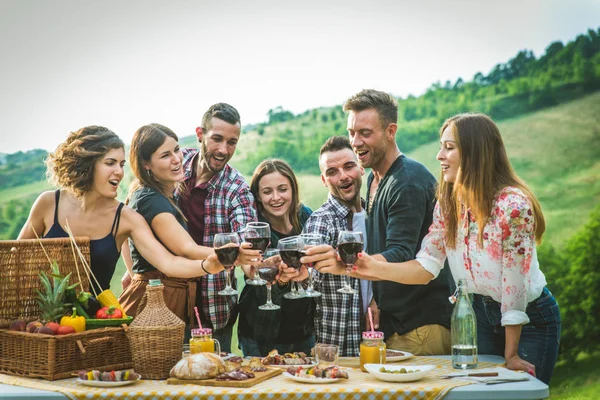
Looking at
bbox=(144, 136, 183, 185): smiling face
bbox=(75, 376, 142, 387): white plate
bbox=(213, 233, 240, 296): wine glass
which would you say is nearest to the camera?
bbox=(75, 376, 142, 387): white plate

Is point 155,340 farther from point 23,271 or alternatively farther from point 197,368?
point 23,271

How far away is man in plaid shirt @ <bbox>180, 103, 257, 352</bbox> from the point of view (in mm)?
4508

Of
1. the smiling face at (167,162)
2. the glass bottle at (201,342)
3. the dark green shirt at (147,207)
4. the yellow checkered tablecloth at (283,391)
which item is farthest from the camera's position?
the smiling face at (167,162)

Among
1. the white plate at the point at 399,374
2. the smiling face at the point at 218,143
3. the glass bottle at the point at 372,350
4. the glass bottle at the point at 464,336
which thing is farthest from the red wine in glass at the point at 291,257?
the smiling face at the point at 218,143

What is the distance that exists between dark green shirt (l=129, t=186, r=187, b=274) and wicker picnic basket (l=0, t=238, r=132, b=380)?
0.60 meters

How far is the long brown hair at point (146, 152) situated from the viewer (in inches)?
170

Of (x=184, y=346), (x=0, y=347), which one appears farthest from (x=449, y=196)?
(x=0, y=347)

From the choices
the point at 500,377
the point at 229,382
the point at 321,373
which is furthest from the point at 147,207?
the point at 500,377

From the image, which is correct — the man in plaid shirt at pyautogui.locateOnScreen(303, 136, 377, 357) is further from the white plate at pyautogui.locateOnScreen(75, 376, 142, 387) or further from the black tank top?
the white plate at pyautogui.locateOnScreen(75, 376, 142, 387)

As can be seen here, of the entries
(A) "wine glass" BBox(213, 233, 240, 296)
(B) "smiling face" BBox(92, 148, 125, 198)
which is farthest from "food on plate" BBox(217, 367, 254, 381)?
(B) "smiling face" BBox(92, 148, 125, 198)

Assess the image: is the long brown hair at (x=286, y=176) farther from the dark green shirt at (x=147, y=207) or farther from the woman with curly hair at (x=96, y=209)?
the woman with curly hair at (x=96, y=209)

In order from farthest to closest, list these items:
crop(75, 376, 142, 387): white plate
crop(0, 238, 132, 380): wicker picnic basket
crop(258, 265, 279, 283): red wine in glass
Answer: crop(258, 265, 279, 283): red wine in glass → crop(0, 238, 132, 380): wicker picnic basket → crop(75, 376, 142, 387): white plate

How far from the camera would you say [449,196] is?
11.8ft

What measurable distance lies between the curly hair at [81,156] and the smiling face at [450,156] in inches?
68.5
